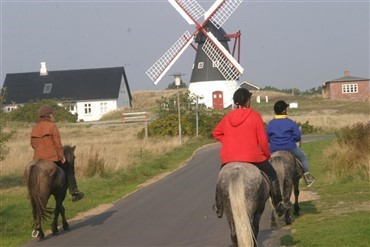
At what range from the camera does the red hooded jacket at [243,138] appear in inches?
356

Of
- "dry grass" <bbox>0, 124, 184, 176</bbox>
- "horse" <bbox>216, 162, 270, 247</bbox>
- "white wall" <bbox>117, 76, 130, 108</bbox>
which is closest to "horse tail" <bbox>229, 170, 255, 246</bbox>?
"horse" <bbox>216, 162, 270, 247</bbox>

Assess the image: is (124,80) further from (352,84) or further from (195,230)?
(195,230)

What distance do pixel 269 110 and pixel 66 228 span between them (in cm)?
6802

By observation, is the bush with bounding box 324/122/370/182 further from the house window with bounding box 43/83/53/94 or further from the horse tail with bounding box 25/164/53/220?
the house window with bounding box 43/83/53/94

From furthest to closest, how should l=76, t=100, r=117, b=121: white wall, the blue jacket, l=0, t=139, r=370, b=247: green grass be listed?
l=76, t=100, r=117, b=121: white wall
the blue jacket
l=0, t=139, r=370, b=247: green grass

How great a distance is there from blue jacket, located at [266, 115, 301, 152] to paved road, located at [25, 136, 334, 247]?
1489 mm

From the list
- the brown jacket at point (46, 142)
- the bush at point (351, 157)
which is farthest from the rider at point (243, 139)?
the bush at point (351, 157)

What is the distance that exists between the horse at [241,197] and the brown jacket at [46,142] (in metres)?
5.38

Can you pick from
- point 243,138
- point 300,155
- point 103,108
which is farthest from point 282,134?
point 103,108

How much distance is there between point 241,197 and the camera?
865 cm

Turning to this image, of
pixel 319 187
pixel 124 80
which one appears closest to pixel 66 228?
pixel 319 187

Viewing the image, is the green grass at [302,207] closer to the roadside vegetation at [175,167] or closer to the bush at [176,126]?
the roadside vegetation at [175,167]

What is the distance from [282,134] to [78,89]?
271 ft

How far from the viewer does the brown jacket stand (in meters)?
13.5
